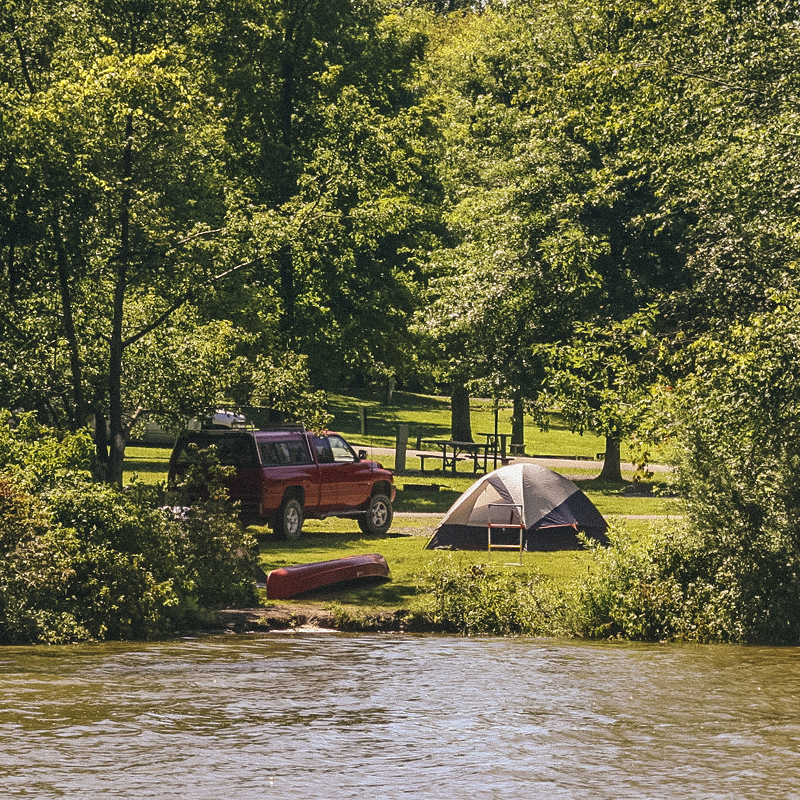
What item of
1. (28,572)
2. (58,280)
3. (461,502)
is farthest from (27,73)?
(461,502)

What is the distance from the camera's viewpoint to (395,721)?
36.4ft

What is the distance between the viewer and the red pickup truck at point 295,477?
2161cm

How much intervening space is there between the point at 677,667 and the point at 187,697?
Result: 5.34 metres

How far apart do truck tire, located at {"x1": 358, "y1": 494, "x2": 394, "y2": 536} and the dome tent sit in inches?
108

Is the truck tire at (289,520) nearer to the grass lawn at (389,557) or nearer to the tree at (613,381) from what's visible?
the grass lawn at (389,557)

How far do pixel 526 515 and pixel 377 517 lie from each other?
4031mm

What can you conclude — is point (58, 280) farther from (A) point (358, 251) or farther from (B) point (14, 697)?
(A) point (358, 251)

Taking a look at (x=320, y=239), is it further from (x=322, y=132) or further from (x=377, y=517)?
(x=322, y=132)

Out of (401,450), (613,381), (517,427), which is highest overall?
(517,427)

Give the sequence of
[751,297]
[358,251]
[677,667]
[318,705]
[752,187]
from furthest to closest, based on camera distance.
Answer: [358,251]
[751,297]
[752,187]
[677,667]
[318,705]

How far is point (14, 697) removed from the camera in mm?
11406

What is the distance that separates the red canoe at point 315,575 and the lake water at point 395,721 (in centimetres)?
181

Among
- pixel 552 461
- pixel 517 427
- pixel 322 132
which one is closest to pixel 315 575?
pixel 322 132

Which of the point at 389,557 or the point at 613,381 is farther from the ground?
the point at 613,381
